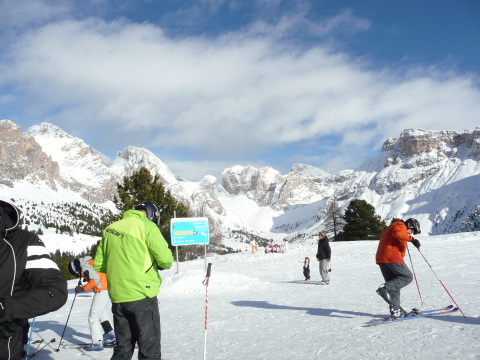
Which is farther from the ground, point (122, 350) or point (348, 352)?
point (122, 350)

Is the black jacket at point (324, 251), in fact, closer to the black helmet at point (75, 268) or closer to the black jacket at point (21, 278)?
the black helmet at point (75, 268)

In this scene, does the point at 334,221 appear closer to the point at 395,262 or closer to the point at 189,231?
the point at 189,231

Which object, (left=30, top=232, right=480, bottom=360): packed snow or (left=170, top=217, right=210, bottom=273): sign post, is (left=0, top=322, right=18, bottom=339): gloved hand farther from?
(left=170, top=217, right=210, bottom=273): sign post

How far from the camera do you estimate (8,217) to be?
98.7 inches

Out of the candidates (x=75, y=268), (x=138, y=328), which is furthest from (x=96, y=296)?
(x=138, y=328)

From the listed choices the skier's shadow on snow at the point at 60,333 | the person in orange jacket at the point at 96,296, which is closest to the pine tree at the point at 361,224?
the skier's shadow on snow at the point at 60,333

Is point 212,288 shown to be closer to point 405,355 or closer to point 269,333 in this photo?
point 269,333

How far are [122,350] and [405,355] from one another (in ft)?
12.7

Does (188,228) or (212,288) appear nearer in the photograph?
(212,288)

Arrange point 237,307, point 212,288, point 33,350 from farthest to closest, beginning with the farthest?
point 212,288
point 237,307
point 33,350

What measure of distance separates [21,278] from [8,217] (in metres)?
0.45

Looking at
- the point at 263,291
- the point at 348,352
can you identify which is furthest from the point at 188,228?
the point at 348,352

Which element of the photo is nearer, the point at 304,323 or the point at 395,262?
the point at 395,262

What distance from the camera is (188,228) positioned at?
18453 millimetres
